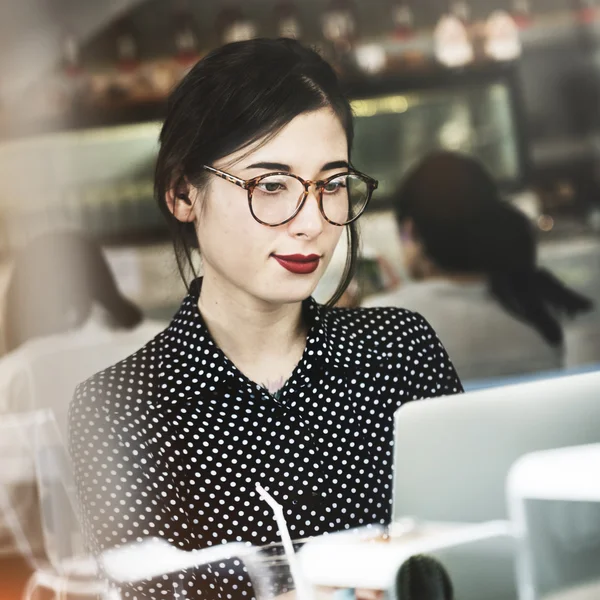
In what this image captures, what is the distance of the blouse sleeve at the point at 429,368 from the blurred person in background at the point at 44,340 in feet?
1.66

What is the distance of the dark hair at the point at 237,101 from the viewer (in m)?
1.12

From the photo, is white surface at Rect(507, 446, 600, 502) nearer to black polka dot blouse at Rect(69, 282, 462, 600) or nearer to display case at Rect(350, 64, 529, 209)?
black polka dot blouse at Rect(69, 282, 462, 600)

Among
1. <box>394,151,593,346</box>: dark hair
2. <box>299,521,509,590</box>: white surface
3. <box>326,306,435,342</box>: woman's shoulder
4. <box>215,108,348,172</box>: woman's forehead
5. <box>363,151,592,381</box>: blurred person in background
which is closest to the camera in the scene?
<box>299,521,509,590</box>: white surface

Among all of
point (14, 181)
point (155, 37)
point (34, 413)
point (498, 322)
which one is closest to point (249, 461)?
point (34, 413)

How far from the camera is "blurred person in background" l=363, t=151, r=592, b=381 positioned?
2.62 m

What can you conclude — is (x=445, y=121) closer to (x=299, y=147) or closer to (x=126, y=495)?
(x=299, y=147)

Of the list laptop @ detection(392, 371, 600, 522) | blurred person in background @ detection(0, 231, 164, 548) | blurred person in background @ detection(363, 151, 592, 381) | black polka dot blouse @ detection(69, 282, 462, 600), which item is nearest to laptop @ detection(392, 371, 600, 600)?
laptop @ detection(392, 371, 600, 522)

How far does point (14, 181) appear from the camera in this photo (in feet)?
4.37

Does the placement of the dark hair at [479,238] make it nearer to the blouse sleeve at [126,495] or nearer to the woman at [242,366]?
the woman at [242,366]

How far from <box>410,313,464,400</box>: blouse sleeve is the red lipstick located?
27 centimetres

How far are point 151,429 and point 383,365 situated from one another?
352mm

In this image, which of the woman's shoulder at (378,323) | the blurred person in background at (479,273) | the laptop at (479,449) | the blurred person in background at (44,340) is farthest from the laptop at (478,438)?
the blurred person in background at (479,273)

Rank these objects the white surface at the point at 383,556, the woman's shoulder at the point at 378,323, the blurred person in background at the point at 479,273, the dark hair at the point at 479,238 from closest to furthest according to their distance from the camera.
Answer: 1. the white surface at the point at 383,556
2. the woman's shoulder at the point at 378,323
3. the blurred person in background at the point at 479,273
4. the dark hair at the point at 479,238

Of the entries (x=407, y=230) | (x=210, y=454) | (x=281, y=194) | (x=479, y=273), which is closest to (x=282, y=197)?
(x=281, y=194)
